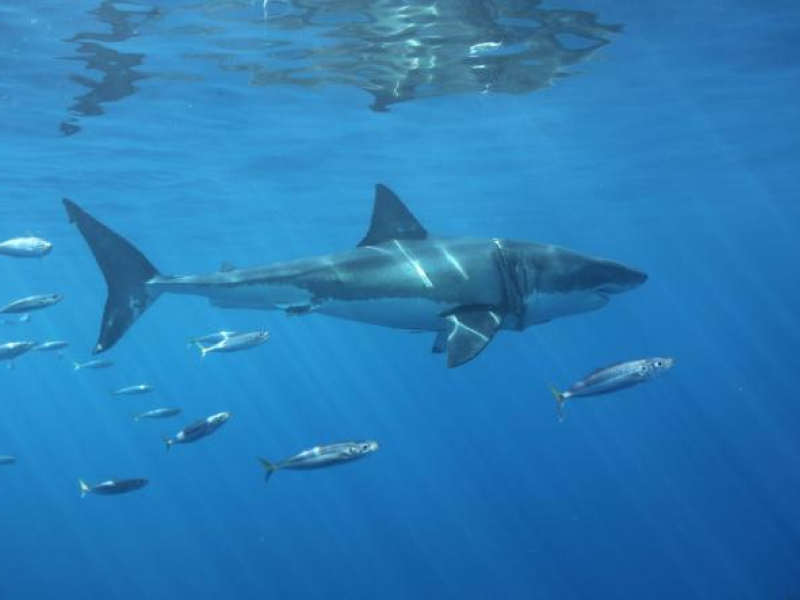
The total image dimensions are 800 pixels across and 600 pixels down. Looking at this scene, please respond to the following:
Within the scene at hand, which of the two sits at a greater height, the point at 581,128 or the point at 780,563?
the point at 581,128

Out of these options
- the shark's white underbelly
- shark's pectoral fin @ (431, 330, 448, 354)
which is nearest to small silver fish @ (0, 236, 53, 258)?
the shark's white underbelly

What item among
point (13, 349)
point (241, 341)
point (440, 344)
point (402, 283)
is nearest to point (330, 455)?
point (440, 344)

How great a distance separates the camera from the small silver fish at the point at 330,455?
7.62 m

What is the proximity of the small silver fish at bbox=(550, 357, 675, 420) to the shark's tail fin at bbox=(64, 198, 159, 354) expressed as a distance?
16.7ft

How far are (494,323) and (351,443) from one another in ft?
7.41

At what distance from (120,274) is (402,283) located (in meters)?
3.55

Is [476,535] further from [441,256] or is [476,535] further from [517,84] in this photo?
[441,256]

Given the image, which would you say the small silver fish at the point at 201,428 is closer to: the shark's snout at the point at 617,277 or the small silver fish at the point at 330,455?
the small silver fish at the point at 330,455

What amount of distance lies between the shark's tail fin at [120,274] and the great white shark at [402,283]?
0.01m

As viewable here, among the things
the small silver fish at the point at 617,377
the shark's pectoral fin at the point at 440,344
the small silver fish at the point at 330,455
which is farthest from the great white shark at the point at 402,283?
the small silver fish at the point at 330,455

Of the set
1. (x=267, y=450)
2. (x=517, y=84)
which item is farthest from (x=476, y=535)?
(x=267, y=450)

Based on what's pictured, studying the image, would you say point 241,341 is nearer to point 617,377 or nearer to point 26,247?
point 26,247

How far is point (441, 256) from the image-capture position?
7844 mm

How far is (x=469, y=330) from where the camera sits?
695 cm
